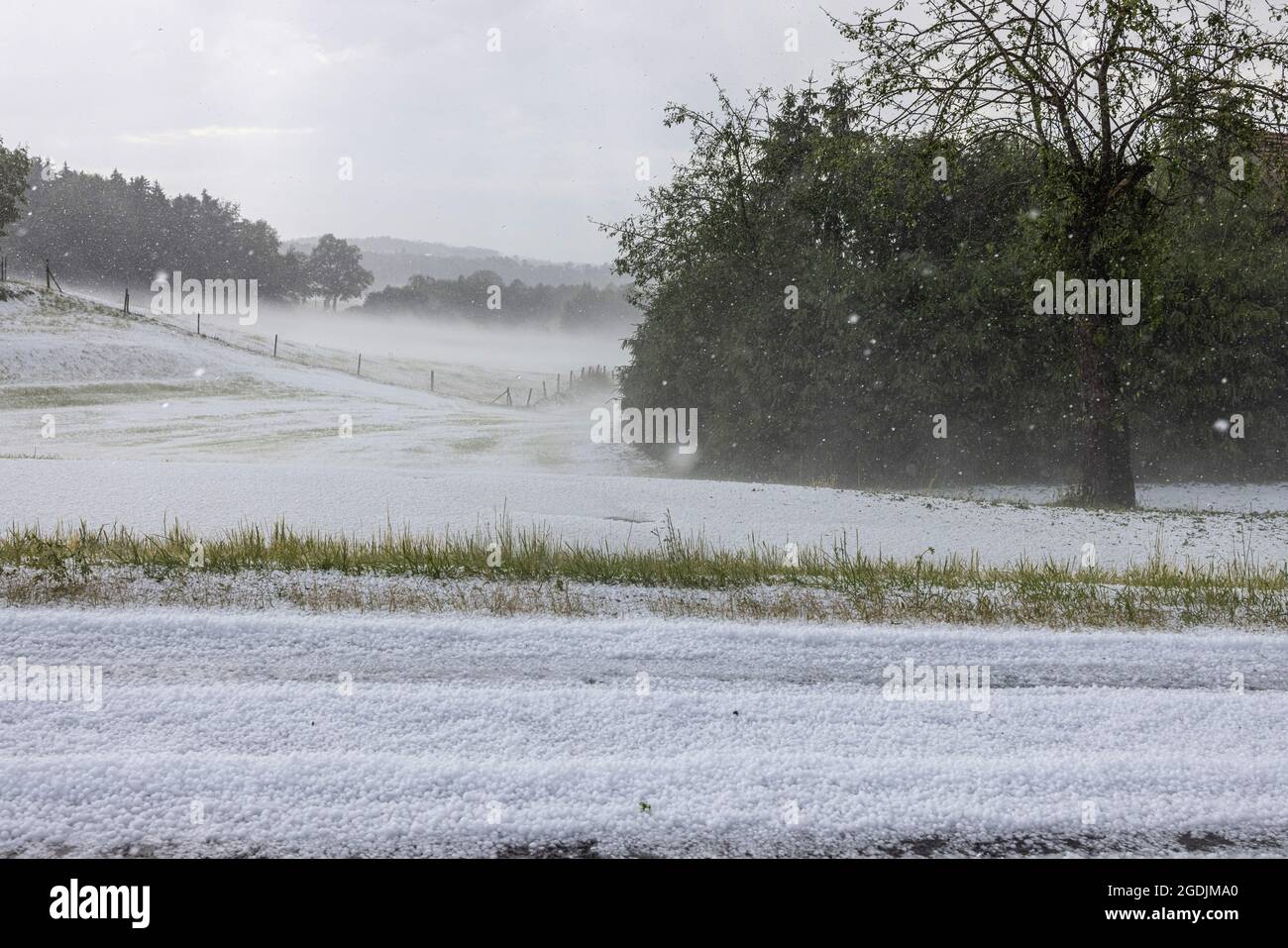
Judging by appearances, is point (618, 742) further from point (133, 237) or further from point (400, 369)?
point (133, 237)

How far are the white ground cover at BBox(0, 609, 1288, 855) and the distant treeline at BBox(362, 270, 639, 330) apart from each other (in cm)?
8887

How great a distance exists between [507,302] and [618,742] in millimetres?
106681

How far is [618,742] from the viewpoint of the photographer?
3.81 meters

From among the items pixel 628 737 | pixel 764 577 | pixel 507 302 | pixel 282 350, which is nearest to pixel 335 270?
pixel 507 302

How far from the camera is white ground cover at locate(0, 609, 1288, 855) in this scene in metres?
3.12

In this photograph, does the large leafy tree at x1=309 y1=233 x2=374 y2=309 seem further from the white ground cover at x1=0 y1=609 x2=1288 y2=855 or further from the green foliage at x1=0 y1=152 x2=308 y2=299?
the white ground cover at x1=0 y1=609 x2=1288 y2=855

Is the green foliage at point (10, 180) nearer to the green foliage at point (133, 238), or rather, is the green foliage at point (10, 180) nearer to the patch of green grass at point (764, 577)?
the green foliage at point (133, 238)

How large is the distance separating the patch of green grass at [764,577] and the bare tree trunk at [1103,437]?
8476 millimetres

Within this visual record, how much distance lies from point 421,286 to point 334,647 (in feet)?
319

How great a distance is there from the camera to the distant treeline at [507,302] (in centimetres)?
9681

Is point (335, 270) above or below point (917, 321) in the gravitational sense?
above

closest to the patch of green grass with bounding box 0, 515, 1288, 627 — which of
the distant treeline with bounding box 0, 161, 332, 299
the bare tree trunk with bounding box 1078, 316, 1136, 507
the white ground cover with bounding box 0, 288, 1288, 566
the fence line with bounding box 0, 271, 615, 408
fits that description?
the white ground cover with bounding box 0, 288, 1288, 566
